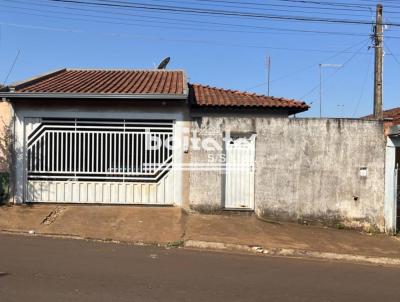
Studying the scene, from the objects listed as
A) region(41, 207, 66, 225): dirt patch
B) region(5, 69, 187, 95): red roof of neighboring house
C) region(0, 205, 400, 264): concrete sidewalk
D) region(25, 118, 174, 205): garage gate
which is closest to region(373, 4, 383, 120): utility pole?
region(0, 205, 400, 264): concrete sidewalk

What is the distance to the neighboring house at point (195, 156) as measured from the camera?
40.1 feet

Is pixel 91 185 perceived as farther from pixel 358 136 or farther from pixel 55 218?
pixel 358 136

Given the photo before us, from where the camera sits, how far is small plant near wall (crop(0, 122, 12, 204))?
12.4m

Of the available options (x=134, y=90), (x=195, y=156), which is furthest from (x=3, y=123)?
(x=195, y=156)

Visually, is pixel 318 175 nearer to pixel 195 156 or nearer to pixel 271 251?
pixel 195 156

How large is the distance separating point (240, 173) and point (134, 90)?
3.42m

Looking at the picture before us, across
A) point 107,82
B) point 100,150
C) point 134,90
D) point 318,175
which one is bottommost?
point 318,175

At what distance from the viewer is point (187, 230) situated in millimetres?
10773

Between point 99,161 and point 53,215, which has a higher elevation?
point 99,161

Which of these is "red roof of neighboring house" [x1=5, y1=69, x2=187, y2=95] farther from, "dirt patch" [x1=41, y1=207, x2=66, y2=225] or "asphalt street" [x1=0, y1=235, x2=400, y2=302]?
"asphalt street" [x1=0, y1=235, x2=400, y2=302]

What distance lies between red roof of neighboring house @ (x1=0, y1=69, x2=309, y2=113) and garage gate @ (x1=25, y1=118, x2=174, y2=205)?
32.6 inches

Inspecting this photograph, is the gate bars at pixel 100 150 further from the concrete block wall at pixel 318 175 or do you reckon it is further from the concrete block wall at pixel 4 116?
the concrete block wall at pixel 318 175

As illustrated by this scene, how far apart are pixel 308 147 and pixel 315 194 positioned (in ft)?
3.89

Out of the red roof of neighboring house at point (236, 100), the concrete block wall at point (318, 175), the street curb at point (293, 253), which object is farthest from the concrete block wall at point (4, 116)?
the street curb at point (293, 253)
